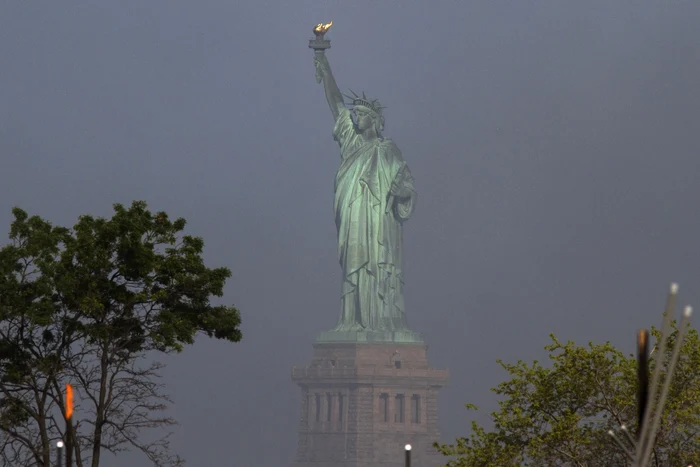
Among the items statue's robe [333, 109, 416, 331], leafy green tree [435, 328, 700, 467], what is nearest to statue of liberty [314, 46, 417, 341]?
statue's robe [333, 109, 416, 331]

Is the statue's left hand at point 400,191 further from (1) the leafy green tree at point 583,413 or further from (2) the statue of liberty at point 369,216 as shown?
(1) the leafy green tree at point 583,413

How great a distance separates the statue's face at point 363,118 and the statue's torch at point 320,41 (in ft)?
16.7

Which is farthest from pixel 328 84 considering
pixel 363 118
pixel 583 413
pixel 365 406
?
pixel 583 413

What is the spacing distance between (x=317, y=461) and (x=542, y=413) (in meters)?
64.7

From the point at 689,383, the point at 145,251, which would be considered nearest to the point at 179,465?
the point at 145,251

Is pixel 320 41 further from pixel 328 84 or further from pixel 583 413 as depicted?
pixel 583 413

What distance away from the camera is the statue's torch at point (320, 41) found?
111 metres

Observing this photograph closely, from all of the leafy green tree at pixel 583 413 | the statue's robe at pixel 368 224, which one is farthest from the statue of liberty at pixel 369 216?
the leafy green tree at pixel 583 413

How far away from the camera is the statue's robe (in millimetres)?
109062

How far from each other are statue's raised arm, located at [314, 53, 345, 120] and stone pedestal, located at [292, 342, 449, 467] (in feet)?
52.0

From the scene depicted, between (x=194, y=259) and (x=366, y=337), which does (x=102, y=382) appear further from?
(x=366, y=337)

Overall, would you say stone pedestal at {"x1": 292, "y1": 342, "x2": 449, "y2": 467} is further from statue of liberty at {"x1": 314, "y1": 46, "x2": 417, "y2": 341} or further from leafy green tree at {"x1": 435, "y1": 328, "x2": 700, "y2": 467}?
leafy green tree at {"x1": 435, "y1": 328, "x2": 700, "y2": 467}

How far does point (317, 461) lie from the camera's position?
356 feet

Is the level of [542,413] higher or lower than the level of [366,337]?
lower
